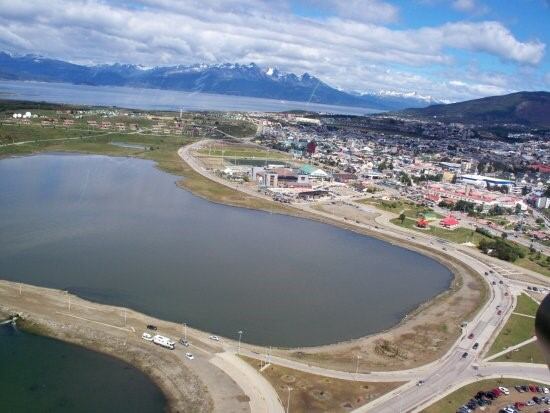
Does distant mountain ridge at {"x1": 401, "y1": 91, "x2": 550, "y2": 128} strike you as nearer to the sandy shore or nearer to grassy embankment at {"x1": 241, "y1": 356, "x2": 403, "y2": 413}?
the sandy shore

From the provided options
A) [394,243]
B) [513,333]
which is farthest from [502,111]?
[513,333]

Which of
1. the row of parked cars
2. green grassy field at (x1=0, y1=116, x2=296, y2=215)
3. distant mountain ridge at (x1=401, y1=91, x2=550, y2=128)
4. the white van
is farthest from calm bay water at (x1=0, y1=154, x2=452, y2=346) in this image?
distant mountain ridge at (x1=401, y1=91, x2=550, y2=128)

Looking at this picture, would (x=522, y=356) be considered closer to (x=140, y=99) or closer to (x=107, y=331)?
(x=107, y=331)

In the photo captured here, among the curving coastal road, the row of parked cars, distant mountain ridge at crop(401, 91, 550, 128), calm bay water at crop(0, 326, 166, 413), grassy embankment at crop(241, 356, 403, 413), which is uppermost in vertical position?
distant mountain ridge at crop(401, 91, 550, 128)

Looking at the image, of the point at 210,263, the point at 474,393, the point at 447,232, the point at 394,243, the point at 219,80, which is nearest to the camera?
the point at 474,393

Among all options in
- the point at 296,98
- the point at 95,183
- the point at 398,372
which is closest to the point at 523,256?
the point at 398,372

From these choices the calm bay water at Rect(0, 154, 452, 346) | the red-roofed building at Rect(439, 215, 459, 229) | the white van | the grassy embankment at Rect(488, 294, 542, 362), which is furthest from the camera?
the red-roofed building at Rect(439, 215, 459, 229)
